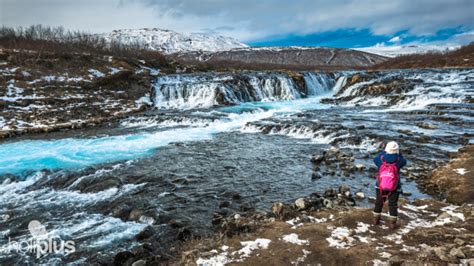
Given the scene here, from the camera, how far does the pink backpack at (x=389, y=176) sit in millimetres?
6336

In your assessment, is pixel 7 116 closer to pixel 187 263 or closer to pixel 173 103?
pixel 173 103

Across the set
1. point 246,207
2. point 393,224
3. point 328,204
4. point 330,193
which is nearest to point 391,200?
point 393,224

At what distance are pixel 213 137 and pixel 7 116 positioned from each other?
18709 mm

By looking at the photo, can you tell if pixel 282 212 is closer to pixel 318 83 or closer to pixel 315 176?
pixel 315 176

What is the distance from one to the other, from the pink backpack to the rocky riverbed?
938mm

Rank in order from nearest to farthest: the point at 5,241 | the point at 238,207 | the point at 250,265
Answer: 1. the point at 250,265
2. the point at 5,241
3. the point at 238,207

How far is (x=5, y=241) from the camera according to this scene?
760 centimetres

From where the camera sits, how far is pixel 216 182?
1152 cm

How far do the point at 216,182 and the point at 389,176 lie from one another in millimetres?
6566

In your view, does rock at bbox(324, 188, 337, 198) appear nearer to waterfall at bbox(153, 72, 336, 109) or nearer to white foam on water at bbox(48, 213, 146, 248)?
white foam on water at bbox(48, 213, 146, 248)

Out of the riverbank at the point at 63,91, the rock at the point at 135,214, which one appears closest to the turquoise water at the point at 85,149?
the riverbank at the point at 63,91

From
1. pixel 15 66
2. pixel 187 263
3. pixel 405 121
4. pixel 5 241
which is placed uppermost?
pixel 15 66

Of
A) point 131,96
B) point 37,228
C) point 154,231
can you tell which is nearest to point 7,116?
point 131,96

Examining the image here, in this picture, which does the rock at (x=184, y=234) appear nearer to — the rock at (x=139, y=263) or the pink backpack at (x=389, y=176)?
the rock at (x=139, y=263)
